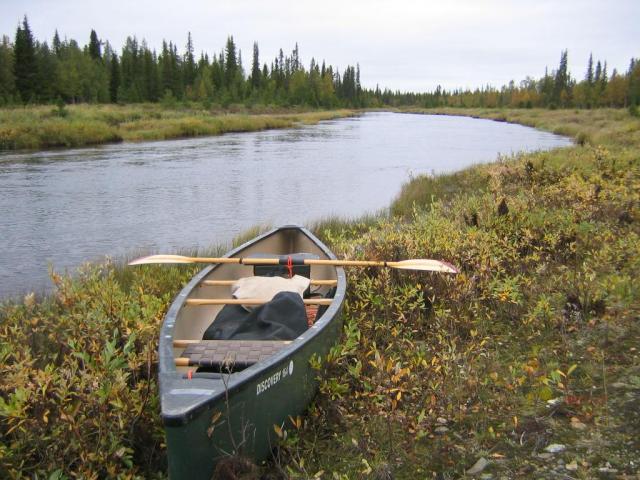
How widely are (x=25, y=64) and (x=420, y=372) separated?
2312 inches

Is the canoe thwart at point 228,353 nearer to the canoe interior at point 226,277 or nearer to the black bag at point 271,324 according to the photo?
the canoe interior at point 226,277

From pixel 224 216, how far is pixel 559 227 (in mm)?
7291

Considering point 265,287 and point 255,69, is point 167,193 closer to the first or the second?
point 265,287

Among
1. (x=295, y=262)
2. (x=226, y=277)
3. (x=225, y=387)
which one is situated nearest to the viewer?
(x=225, y=387)

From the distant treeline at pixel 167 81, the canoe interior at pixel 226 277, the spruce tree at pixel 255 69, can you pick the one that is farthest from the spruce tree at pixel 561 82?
the canoe interior at pixel 226 277

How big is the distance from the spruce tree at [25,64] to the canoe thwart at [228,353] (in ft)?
183

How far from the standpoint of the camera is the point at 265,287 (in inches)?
228

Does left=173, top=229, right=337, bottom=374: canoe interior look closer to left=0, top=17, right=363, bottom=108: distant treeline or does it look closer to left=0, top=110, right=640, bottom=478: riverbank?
left=0, top=110, right=640, bottom=478: riverbank

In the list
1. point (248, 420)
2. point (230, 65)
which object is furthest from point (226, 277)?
point (230, 65)

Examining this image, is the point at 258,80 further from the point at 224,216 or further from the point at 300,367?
the point at 300,367

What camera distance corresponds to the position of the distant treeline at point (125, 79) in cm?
5253

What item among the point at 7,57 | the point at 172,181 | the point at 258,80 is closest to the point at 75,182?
the point at 172,181

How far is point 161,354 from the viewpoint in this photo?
12.1 feet

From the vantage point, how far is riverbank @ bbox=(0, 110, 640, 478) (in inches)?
138
